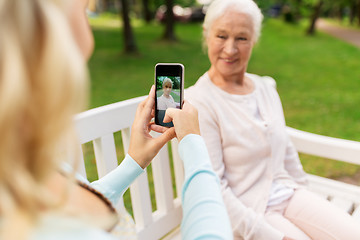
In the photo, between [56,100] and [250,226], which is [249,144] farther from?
[56,100]

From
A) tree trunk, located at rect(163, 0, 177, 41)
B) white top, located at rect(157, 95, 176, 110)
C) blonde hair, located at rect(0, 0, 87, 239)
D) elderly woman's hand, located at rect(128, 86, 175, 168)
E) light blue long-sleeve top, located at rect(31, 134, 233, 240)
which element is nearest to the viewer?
blonde hair, located at rect(0, 0, 87, 239)

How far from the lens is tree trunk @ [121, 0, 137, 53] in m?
11.4

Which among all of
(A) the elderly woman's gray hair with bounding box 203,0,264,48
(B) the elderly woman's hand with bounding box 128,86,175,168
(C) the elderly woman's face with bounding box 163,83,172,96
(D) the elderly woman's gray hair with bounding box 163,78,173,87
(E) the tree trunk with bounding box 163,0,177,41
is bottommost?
(E) the tree trunk with bounding box 163,0,177,41

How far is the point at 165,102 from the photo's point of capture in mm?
1571

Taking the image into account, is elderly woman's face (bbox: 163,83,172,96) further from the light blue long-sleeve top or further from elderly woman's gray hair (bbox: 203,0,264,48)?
elderly woman's gray hair (bbox: 203,0,264,48)

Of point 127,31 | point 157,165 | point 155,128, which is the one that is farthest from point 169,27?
point 155,128

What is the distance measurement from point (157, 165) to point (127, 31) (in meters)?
10.6

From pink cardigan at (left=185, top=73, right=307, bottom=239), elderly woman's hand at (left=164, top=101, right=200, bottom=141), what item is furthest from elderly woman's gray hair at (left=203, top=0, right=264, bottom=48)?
elderly woman's hand at (left=164, top=101, right=200, bottom=141)

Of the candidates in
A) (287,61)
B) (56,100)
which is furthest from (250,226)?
(287,61)

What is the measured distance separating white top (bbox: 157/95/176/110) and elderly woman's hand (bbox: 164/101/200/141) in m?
0.11

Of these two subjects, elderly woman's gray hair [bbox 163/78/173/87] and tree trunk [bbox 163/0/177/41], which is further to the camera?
tree trunk [bbox 163/0/177/41]

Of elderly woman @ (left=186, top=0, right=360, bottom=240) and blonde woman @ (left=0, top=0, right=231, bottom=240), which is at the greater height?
blonde woman @ (left=0, top=0, right=231, bottom=240)

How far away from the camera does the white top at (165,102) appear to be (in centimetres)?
156

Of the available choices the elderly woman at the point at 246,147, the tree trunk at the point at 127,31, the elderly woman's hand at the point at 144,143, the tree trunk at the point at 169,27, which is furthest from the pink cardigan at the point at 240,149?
the tree trunk at the point at 169,27
